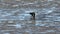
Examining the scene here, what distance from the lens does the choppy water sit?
2.76 m

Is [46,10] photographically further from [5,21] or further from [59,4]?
[5,21]

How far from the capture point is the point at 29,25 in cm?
287

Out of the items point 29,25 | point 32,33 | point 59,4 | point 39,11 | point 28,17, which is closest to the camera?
point 32,33

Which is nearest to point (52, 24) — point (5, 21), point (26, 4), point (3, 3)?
point (5, 21)

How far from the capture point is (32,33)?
266 cm

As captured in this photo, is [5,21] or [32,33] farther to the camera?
[5,21]

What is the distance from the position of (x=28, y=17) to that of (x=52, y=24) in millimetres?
407

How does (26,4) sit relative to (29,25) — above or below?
above

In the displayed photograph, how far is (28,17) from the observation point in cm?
309

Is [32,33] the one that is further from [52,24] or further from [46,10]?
[46,10]

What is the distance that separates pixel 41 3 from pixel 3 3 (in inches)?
28.1

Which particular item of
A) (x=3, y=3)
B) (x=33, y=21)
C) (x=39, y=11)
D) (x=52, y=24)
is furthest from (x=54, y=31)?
(x=3, y=3)

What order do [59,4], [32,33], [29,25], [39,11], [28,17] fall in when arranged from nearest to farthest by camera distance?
[32,33], [29,25], [28,17], [39,11], [59,4]

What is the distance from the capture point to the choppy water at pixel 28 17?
9.07 ft
